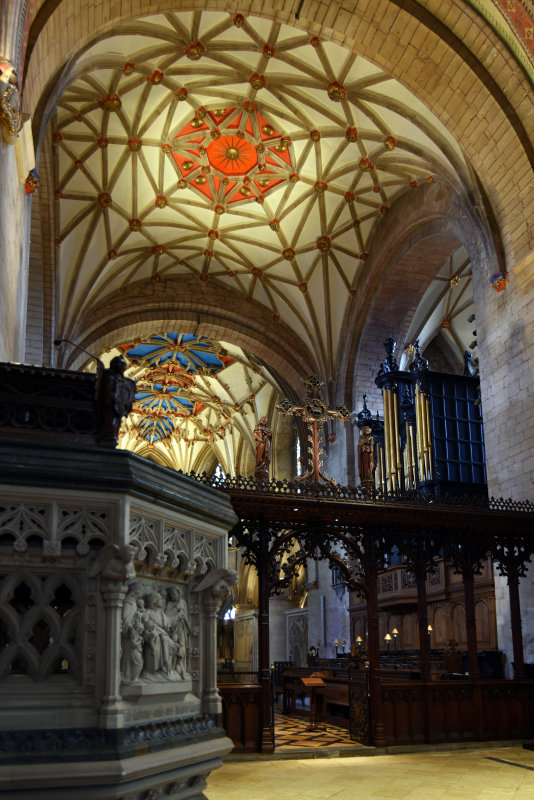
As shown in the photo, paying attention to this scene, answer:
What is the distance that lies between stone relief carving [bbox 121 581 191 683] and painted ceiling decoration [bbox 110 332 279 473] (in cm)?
1899

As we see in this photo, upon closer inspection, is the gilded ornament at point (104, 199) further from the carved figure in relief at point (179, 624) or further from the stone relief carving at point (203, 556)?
the carved figure in relief at point (179, 624)

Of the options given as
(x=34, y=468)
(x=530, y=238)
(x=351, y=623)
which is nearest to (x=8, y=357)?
(x=34, y=468)

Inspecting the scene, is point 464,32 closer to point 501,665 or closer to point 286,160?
point 286,160

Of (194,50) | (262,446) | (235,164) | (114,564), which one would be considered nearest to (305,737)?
(262,446)

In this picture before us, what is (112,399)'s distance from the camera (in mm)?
3178

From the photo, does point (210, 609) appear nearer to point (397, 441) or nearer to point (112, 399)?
point (112, 399)

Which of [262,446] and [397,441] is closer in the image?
[262,446]

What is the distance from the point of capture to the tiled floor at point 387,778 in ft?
20.7

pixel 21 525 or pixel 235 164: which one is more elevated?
pixel 235 164

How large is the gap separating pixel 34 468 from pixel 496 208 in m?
10.5

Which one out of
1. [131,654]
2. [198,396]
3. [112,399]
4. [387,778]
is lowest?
[387,778]

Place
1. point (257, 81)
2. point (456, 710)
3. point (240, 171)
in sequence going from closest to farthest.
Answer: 1. point (456, 710)
2. point (257, 81)
3. point (240, 171)

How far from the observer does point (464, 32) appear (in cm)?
1090

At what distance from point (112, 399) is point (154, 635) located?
3.25ft
